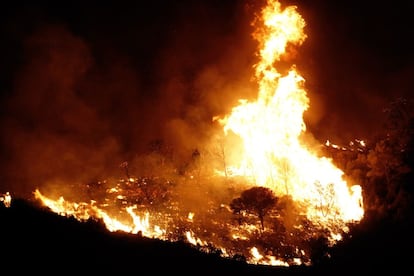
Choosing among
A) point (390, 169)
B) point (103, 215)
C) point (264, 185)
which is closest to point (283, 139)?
point (264, 185)

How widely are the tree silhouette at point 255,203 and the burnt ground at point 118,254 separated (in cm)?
404

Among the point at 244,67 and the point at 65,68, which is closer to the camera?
the point at 65,68

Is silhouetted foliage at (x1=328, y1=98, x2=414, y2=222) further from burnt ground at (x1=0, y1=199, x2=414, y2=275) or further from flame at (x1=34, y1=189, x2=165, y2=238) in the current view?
flame at (x1=34, y1=189, x2=165, y2=238)

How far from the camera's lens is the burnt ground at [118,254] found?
1266 centimetres

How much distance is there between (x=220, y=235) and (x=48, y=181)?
40.4 feet

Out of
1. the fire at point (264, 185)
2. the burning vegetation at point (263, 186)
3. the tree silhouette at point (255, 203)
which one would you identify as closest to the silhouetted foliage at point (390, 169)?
the burning vegetation at point (263, 186)

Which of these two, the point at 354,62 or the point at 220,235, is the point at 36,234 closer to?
the point at 220,235

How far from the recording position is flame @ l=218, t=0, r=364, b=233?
2000 centimetres

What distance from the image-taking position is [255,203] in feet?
62.3

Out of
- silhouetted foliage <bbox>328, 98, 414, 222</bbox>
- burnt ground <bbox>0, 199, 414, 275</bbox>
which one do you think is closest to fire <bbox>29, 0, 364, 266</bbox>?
silhouetted foliage <bbox>328, 98, 414, 222</bbox>

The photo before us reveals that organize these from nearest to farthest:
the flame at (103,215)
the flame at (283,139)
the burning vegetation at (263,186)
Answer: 1. the burning vegetation at (263,186)
2. the flame at (103,215)
3. the flame at (283,139)

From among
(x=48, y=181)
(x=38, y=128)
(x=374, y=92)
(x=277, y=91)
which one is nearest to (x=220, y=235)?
(x=277, y=91)

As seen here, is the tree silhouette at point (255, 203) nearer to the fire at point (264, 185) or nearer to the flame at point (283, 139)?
the fire at point (264, 185)

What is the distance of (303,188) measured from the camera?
69.0ft
